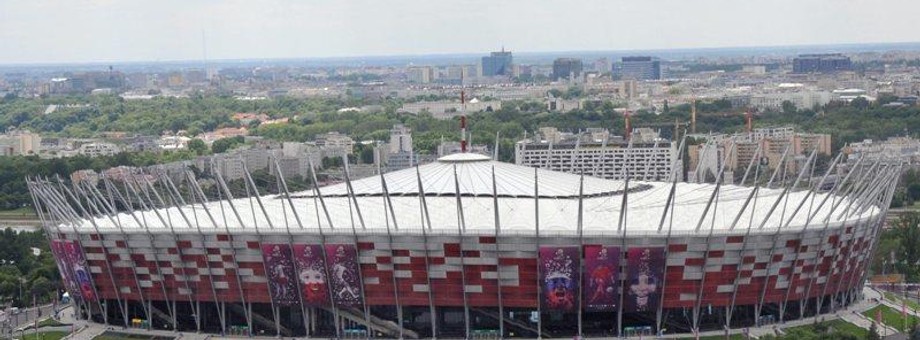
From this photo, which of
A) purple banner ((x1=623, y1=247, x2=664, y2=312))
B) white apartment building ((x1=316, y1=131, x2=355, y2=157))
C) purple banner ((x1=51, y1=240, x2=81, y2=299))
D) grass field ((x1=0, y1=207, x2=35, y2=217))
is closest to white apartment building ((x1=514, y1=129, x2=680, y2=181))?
white apartment building ((x1=316, y1=131, x2=355, y2=157))

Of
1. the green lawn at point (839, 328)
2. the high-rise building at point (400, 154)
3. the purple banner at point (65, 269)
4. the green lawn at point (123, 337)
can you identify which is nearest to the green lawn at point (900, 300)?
the green lawn at point (839, 328)

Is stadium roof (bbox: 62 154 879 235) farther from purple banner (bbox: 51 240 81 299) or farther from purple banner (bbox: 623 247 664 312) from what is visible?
purple banner (bbox: 51 240 81 299)

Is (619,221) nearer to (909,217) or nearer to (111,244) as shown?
(111,244)

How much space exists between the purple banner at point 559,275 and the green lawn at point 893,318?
44.0ft

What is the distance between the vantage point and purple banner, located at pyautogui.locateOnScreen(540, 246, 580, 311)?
71.8 meters

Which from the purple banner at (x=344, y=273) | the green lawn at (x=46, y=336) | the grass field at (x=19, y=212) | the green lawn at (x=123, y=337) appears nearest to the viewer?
the purple banner at (x=344, y=273)

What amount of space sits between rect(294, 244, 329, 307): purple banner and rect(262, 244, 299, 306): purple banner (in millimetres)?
339

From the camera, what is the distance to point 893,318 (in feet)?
250

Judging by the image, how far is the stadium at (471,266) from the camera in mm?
72062

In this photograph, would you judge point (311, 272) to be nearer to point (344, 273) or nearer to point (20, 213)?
point (344, 273)

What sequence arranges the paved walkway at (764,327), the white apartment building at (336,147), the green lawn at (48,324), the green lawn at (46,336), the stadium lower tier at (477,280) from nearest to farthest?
the stadium lower tier at (477,280), the paved walkway at (764,327), the green lawn at (46,336), the green lawn at (48,324), the white apartment building at (336,147)

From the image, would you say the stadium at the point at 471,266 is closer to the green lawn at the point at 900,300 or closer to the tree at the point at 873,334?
the green lawn at the point at 900,300

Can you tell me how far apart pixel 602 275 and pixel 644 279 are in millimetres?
1696

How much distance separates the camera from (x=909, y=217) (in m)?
107
